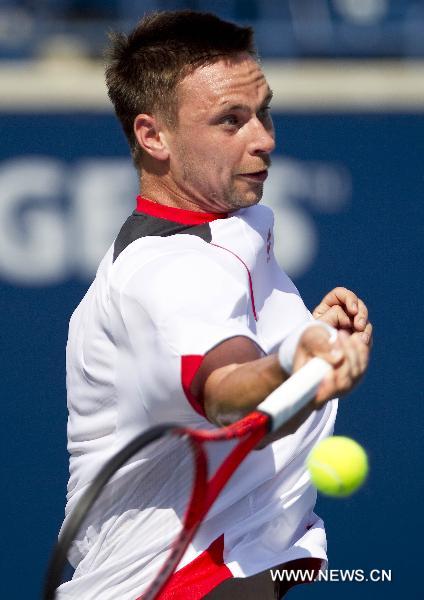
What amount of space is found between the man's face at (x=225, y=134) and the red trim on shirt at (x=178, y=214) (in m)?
0.03

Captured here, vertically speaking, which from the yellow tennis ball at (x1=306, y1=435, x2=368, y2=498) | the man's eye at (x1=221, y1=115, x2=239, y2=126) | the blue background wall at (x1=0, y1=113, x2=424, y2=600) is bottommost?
the blue background wall at (x1=0, y1=113, x2=424, y2=600)

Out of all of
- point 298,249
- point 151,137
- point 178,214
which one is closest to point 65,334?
point 298,249

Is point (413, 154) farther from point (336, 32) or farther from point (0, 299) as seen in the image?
point (0, 299)

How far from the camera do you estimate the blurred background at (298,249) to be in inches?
218

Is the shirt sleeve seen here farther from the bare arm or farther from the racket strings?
the racket strings

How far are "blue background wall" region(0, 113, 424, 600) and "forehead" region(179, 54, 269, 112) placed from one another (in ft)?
8.62

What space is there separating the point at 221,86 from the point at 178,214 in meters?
0.30

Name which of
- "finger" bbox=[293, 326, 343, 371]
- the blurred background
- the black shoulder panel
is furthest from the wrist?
the blurred background

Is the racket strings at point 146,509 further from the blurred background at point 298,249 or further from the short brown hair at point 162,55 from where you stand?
the blurred background at point 298,249

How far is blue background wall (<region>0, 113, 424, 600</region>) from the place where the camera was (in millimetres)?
5547

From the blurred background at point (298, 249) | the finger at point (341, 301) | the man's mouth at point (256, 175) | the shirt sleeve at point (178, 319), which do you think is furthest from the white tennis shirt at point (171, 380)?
the blurred background at point (298, 249)

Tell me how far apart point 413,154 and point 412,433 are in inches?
48.0

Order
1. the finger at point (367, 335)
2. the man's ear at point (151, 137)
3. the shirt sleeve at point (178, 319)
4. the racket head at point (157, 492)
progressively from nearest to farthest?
1. the shirt sleeve at point (178, 319)
2. the racket head at point (157, 492)
3. the man's ear at point (151, 137)
4. the finger at point (367, 335)

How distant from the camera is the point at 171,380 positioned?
2531 mm
